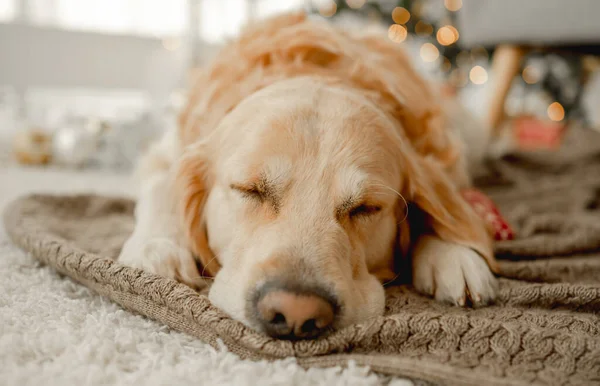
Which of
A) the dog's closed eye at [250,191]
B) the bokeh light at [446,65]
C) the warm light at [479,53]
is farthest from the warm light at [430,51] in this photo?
the dog's closed eye at [250,191]

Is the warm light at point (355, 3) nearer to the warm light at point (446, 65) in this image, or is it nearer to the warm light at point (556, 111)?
the warm light at point (446, 65)

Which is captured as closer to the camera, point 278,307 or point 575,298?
point 278,307

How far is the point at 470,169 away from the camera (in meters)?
3.43

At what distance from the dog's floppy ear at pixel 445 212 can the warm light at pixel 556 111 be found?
6415mm

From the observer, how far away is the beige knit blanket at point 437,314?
1047 mm

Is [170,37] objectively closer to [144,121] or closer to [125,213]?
[144,121]

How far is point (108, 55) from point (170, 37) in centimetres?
101

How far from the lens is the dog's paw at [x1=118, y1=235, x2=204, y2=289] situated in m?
1.46

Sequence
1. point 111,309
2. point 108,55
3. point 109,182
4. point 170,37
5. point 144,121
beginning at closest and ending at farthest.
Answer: point 111,309 → point 109,182 → point 144,121 → point 108,55 → point 170,37

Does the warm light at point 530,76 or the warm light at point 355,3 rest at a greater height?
the warm light at point 355,3

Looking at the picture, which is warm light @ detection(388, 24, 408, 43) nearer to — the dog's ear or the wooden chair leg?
the wooden chair leg

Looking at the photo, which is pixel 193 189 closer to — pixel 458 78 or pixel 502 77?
pixel 502 77

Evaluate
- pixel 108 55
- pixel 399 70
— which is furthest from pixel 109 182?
pixel 108 55

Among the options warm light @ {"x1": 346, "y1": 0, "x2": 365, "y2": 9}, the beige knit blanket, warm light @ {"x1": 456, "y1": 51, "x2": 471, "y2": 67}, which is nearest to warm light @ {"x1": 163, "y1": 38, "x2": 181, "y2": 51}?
warm light @ {"x1": 346, "y1": 0, "x2": 365, "y2": 9}
